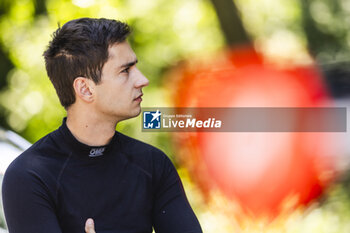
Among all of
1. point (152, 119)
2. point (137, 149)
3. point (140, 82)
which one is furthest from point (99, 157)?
point (152, 119)

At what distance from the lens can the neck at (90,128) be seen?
1.51 meters

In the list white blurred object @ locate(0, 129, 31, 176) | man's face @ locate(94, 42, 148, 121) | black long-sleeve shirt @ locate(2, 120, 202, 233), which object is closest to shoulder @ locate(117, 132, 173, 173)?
black long-sleeve shirt @ locate(2, 120, 202, 233)

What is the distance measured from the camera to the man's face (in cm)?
149

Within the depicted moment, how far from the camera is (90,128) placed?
4.96ft

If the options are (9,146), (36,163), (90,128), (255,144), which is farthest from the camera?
(9,146)

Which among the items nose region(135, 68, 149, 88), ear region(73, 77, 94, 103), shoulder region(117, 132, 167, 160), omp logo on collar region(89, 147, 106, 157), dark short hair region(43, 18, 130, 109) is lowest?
omp logo on collar region(89, 147, 106, 157)

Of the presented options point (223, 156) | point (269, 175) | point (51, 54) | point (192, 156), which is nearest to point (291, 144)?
point (269, 175)

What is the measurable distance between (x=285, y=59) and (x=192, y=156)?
2.10 feet

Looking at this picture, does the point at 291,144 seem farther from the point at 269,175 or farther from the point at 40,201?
the point at 40,201

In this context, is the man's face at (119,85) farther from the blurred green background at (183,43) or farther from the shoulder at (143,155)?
the blurred green background at (183,43)

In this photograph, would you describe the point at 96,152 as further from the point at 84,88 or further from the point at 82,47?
the point at 82,47

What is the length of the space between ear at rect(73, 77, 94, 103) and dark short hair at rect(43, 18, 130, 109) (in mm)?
13

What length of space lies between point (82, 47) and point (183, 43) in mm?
977

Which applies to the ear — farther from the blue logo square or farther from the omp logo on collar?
the blue logo square
